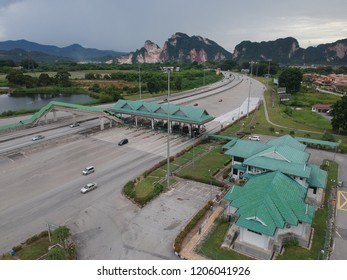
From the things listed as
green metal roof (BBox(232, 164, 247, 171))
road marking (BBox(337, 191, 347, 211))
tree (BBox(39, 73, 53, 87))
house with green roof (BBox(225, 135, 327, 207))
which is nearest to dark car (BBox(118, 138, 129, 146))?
house with green roof (BBox(225, 135, 327, 207))

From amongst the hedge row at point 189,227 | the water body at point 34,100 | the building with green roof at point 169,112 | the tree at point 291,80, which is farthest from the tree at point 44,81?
the hedge row at point 189,227

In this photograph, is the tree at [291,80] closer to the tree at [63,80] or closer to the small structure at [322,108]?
the small structure at [322,108]

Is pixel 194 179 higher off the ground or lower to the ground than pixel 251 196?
lower

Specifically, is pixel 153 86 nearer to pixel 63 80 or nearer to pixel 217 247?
pixel 63 80

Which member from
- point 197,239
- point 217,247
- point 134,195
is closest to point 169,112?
point 134,195

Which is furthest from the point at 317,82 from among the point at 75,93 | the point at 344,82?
the point at 75,93

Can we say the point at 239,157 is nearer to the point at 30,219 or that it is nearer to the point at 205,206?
the point at 205,206
